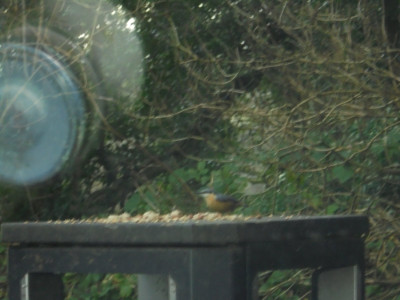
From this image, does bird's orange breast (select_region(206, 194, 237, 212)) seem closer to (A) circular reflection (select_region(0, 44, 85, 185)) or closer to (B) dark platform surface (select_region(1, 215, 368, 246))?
(B) dark platform surface (select_region(1, 215, 368, 246))

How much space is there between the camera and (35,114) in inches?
256

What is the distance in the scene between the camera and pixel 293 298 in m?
5.45

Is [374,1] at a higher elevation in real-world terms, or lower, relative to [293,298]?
higher

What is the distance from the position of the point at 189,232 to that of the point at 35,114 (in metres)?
4.41

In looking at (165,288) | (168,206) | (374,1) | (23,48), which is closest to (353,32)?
(374,1)

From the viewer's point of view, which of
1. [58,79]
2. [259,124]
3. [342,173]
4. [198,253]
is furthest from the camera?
[58,79]

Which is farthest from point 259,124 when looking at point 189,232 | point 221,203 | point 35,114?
point 189,232

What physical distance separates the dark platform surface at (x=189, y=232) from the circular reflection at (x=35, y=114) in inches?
149

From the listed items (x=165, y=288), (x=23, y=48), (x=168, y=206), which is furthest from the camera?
(x=23, y=48)

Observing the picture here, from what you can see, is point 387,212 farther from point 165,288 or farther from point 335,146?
point 165,288

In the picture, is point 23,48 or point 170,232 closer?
point 170,232

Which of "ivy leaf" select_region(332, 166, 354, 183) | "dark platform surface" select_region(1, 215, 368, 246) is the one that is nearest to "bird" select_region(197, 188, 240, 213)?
"ivy leaf" select_region(332, 166, 354, 183)

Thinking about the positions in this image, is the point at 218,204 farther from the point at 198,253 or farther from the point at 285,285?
the point at 198,253

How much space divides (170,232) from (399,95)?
9.68 feet
